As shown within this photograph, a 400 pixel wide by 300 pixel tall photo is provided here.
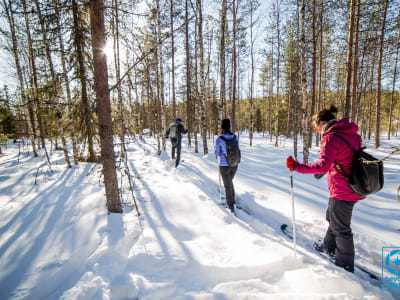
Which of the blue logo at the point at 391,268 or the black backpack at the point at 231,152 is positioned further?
the black backpack at the point at 231,152

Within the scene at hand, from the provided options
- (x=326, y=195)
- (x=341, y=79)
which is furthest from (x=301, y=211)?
(x=341, y=79)

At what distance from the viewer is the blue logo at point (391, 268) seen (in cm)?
221

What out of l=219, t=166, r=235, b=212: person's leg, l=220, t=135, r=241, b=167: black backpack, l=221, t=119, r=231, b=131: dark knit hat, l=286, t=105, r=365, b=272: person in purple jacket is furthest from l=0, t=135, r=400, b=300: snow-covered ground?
l=221, t=119, r=231, b=131: dark knit hat

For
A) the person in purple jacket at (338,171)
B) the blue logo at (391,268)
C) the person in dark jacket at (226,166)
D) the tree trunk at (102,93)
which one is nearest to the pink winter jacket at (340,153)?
the person in purple jacket at (338,171)

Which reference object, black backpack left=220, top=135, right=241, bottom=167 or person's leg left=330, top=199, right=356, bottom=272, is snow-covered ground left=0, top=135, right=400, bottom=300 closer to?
person's leg left=330, top=199, right=356, bottom=272

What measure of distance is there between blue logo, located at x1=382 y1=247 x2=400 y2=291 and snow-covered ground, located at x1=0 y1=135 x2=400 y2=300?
0.31ft

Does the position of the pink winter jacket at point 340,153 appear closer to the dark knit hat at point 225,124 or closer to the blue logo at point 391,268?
the blue logo at point 391,268

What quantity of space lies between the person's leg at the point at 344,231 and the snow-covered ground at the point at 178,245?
0.26m

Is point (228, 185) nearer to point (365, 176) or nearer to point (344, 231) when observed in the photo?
point (344, 231)

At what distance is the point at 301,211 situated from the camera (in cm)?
386

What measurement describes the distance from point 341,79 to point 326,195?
23.0m

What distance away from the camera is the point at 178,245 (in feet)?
8.64

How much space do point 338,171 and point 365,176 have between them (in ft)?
0.86

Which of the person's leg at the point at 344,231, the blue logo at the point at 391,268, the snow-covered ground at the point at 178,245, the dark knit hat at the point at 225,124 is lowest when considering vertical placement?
the blue logo at the point at 391,268
